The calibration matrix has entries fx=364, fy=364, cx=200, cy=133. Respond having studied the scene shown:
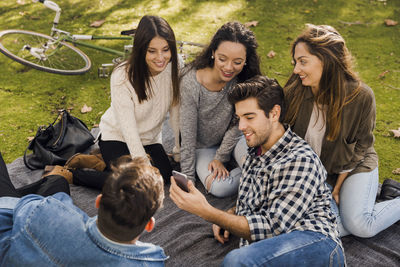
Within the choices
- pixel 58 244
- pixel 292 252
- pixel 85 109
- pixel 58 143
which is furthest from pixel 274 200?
pixel 85 109

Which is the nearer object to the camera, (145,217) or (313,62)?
(145,217)

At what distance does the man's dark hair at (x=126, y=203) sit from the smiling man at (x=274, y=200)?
0.85m

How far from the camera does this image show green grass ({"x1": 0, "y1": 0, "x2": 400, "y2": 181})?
4.80 m

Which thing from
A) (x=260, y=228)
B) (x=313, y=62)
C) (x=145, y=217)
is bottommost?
(x=260, y=228)

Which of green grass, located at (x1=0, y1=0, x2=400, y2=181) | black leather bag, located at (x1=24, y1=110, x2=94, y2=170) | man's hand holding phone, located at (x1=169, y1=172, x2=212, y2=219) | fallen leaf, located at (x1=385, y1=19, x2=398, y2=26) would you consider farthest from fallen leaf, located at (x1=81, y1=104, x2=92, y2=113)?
fallen leaf, located at (x1=385, y1=19, x2=398, y2=26)

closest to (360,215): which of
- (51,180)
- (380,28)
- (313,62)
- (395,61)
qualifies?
(313,62)

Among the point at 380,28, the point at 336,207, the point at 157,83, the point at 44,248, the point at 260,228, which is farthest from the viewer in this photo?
the point at 380,28

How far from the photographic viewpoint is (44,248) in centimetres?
172

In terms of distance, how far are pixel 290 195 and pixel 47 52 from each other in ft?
15.9

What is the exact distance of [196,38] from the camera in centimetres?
650

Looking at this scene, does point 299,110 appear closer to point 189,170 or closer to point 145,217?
point 189,170

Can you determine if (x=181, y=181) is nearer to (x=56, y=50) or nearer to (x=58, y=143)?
(x=58, y=143)

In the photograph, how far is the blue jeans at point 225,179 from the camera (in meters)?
3.60

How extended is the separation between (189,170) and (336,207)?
56.8 inches
